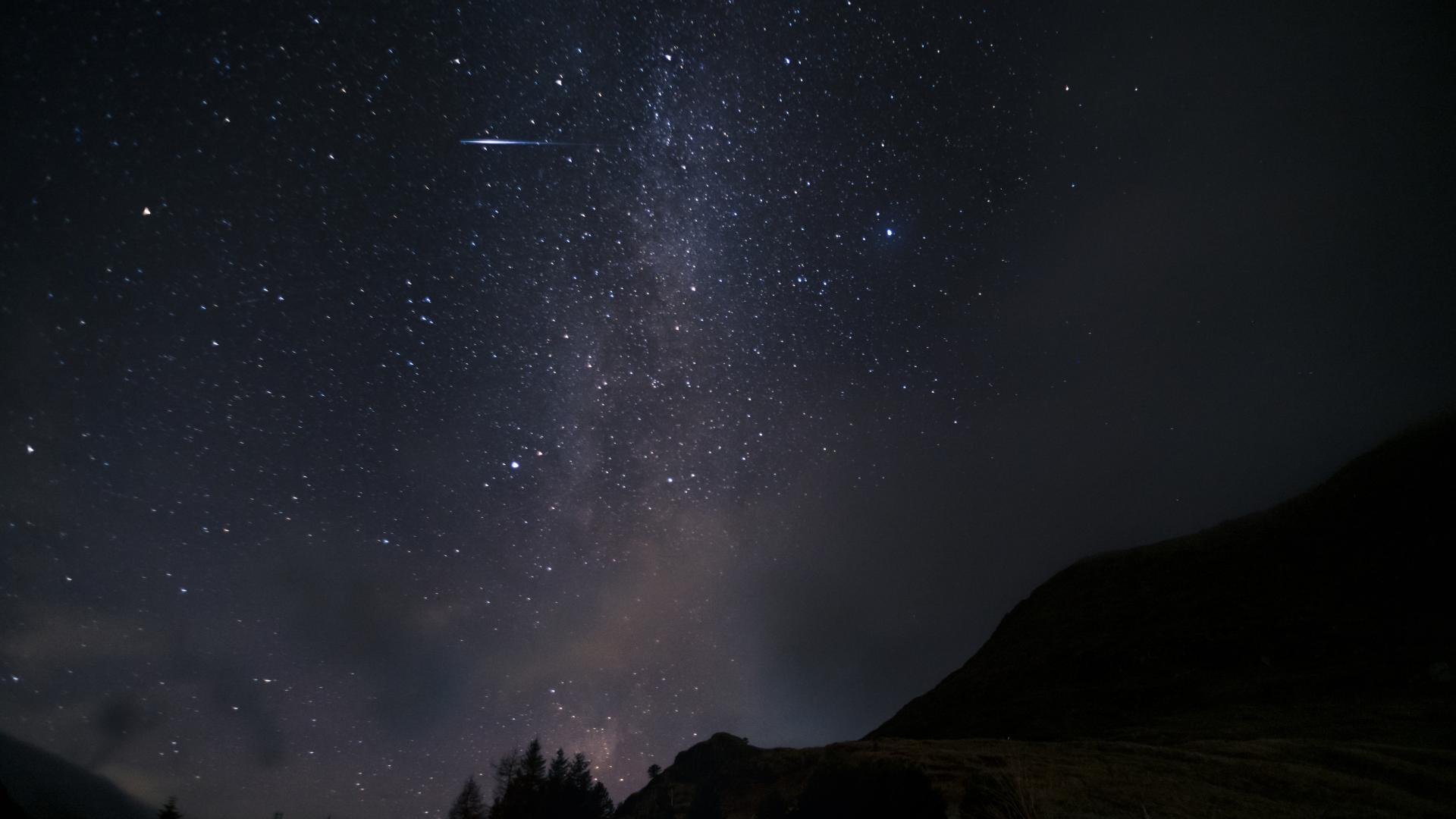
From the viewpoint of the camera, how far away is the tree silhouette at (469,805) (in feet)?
144

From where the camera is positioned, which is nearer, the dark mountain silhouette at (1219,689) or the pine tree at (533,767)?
the dark mountain silhouette at (1219,689)

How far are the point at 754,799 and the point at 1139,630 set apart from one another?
40263 mm

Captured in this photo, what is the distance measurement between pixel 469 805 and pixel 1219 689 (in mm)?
55307

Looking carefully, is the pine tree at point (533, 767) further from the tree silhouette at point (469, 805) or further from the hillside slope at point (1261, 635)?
the hillside slope at point (1261, 635)

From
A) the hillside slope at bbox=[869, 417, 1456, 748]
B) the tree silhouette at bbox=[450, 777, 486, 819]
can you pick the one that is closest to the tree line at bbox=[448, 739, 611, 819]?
the tree silhouette at bbox=[450, 777, 486, 819]

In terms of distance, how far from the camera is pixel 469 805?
1804 inches

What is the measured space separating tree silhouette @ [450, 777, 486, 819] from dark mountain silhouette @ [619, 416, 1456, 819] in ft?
39.0

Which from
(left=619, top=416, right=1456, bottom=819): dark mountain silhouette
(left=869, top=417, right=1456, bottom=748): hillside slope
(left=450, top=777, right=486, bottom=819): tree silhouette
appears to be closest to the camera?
(left=619, top=416, right=1456, bottom=819): dark mountain silhouette

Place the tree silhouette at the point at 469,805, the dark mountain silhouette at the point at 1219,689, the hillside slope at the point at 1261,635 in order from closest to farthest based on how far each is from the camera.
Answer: the dark mountain silhouette at the point at 1219,689 < the hillside slope at the point at 1261,635 < the tree silhouette at the point at 469,805

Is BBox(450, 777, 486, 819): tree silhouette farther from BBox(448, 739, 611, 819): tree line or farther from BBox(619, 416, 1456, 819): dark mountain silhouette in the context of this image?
BBox(619, 416, 1456, 819): dark mountain silhouette

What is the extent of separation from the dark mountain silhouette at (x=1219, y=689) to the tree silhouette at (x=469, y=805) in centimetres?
1189

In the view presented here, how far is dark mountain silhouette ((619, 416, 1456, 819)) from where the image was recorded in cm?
1545

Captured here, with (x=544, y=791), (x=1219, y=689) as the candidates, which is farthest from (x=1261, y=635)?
(x=544, y=791)

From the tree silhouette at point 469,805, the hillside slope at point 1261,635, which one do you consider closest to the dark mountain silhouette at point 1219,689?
the hillside slope at point 1261,635
